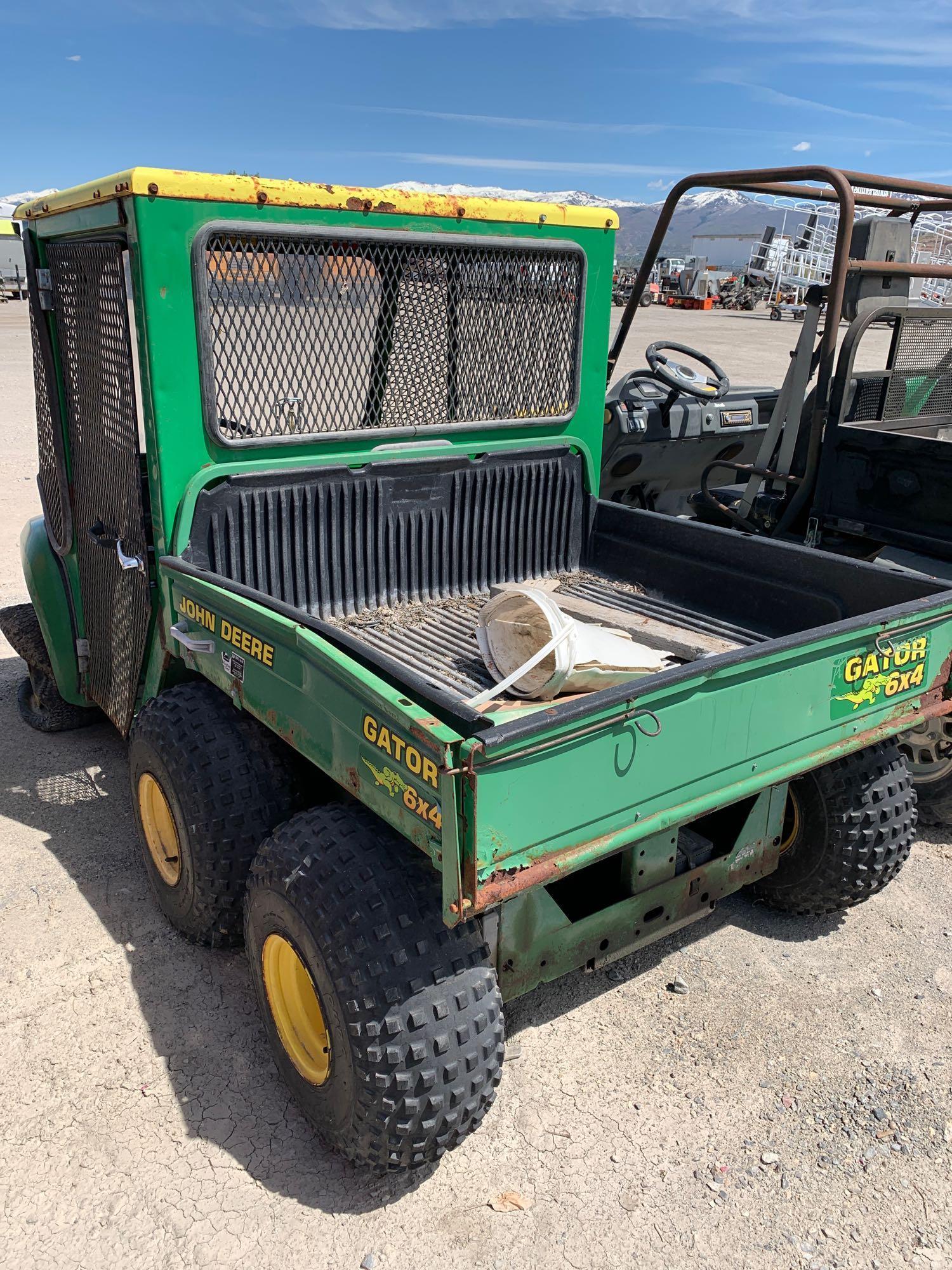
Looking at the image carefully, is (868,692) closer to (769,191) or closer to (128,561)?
(128,561)

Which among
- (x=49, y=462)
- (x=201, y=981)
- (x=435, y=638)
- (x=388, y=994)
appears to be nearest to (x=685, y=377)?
(x=435, y=638)

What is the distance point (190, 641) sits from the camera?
292 centimetres

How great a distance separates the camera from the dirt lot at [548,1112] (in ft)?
7.42

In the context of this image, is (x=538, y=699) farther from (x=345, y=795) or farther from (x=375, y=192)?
(x=375, y=192)

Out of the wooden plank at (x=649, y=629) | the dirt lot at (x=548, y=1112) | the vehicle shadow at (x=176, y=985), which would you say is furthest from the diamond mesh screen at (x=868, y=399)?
the vehicle shadow at (x=176, y=985)

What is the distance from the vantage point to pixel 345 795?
2.98 m

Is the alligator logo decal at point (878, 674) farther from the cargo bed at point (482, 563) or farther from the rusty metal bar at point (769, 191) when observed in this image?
the rusty metal bar at point (769, 191)

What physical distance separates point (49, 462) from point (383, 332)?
4.94 feet

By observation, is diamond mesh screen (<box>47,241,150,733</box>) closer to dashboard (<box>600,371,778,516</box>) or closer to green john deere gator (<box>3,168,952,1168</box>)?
green john deere gator (<box>3,168,952,1168</box>)

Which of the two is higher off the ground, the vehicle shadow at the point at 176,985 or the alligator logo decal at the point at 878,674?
Result: the alligator logo decal at the point at 878,674

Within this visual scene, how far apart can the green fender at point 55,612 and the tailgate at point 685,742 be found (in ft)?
8.86

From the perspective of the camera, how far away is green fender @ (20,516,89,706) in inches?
160

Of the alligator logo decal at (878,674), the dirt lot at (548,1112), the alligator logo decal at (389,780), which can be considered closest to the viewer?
the alligator logo decal at (389,780)

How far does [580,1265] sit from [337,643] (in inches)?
58.8
